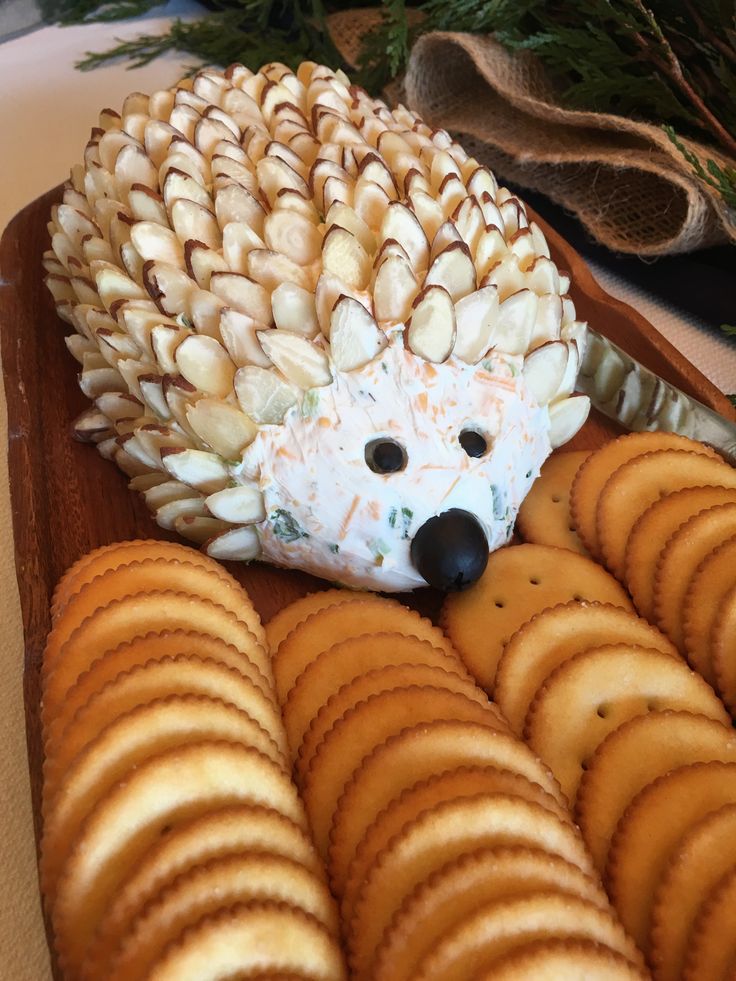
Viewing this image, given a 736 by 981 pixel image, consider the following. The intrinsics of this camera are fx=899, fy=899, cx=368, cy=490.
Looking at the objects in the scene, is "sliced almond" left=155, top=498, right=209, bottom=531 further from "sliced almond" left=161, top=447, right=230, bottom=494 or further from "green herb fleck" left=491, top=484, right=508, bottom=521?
"green herb fleck" left=491, top=484, right=508, bottom=521

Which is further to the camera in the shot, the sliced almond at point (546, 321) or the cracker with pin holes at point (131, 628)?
the sliced almond at point (546, 321)

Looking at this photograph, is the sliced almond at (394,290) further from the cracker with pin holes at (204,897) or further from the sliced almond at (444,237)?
the cracker with pin holes at (204,897)

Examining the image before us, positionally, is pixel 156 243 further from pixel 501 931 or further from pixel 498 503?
pixel 501 931

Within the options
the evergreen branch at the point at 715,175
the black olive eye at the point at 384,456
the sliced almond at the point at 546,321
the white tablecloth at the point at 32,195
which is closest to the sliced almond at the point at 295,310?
the black olive eye at the point at 384,456

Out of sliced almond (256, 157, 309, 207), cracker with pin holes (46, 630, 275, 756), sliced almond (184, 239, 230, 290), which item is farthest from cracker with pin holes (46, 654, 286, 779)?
sliced almond (256, 157, 309, 207)

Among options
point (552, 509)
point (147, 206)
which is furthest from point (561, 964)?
point (147, 206)

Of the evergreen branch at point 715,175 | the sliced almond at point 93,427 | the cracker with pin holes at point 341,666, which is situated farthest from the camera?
the evergreen branch at point 715,175

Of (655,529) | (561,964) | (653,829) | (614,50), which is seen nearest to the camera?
(561,964)

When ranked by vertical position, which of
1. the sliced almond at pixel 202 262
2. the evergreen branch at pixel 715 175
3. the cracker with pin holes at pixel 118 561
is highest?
the sliced almond at pixel 202 262
